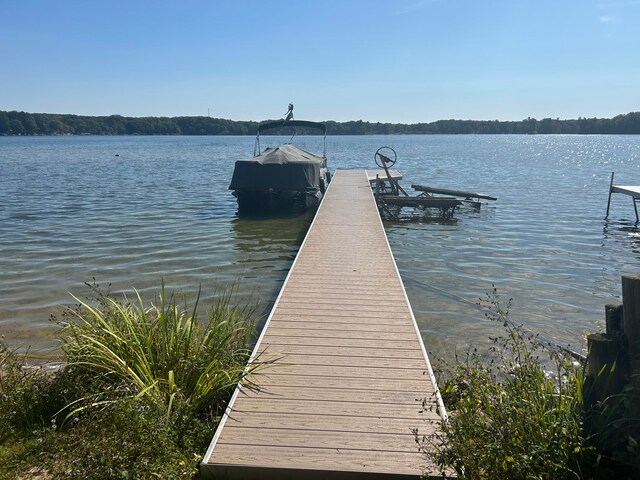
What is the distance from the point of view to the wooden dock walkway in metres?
4.16

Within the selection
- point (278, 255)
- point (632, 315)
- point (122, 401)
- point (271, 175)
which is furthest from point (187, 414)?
point (271, 175)

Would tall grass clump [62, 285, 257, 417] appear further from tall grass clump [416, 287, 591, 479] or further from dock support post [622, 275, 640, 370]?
dock support post [622, 275, 640, 370]

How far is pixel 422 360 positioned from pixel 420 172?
35756 mm

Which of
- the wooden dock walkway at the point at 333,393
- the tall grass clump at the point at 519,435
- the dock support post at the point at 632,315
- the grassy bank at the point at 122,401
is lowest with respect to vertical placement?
the wooden dock walkway at the point at 333,393

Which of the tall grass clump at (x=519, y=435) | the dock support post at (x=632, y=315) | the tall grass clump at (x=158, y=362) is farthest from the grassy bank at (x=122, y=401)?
Result: the dock support post at (x=632, y=315)

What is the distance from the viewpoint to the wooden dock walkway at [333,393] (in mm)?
4156

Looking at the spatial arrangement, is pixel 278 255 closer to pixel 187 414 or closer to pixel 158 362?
pixel 158 362

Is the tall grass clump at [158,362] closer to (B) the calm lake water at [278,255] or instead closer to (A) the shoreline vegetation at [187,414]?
(A) the shoreline vegetation at [187,414]

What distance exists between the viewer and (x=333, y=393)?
204 inches

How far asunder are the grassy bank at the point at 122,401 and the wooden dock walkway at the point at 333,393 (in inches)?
10.7

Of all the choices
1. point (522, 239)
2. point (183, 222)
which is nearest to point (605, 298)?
→ point (522, 239)

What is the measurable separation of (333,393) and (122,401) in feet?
6.03

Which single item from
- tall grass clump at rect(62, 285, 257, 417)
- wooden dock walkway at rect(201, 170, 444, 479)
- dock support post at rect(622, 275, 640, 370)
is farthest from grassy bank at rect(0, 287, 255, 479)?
dock support post at rect(622, 275, 640, 370)

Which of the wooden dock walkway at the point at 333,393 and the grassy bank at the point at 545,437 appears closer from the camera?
the grassy bank at the point at 545,437
